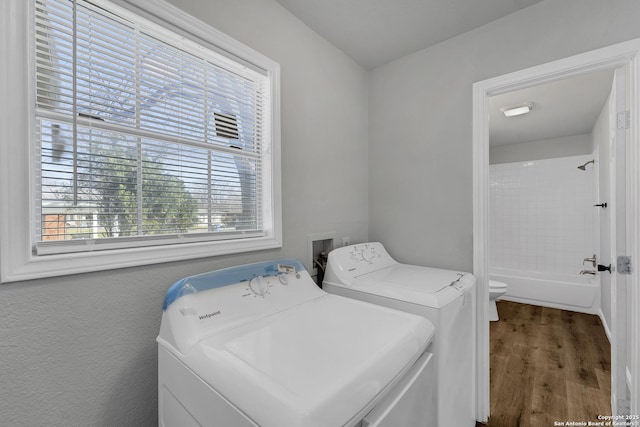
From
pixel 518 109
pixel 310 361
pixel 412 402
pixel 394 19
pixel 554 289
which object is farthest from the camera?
pixel 554 289

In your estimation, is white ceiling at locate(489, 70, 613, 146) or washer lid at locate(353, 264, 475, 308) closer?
washer lid at locate(353, 264, 475, 308)

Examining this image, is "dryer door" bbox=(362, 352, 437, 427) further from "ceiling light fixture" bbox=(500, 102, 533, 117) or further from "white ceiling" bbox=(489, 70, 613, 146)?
"ceiling light fixture" bbox=(500, 102, 533, 117)

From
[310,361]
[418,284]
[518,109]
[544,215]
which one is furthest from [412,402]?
[544,215]

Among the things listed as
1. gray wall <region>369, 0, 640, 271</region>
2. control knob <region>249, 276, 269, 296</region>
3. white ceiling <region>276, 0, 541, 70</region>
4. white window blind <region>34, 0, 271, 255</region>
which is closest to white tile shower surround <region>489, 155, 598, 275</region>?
gray wall <region>369, 0, 640, 271</region>

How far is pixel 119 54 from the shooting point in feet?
3.45

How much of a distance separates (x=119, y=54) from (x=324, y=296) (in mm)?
1332

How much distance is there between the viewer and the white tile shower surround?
385 centimetres

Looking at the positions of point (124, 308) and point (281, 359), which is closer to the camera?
point (281, 359)

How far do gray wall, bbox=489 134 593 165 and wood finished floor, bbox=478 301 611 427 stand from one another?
2.28 metres

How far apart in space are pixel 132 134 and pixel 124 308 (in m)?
0.66

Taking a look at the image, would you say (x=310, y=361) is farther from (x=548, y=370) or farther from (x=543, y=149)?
(x=543, y=149)

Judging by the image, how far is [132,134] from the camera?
1.08 meters

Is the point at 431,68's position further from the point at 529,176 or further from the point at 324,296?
the point at 529,176

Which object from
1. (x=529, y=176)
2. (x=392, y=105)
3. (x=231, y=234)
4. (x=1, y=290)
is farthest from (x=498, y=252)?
(x=1, y=290)
